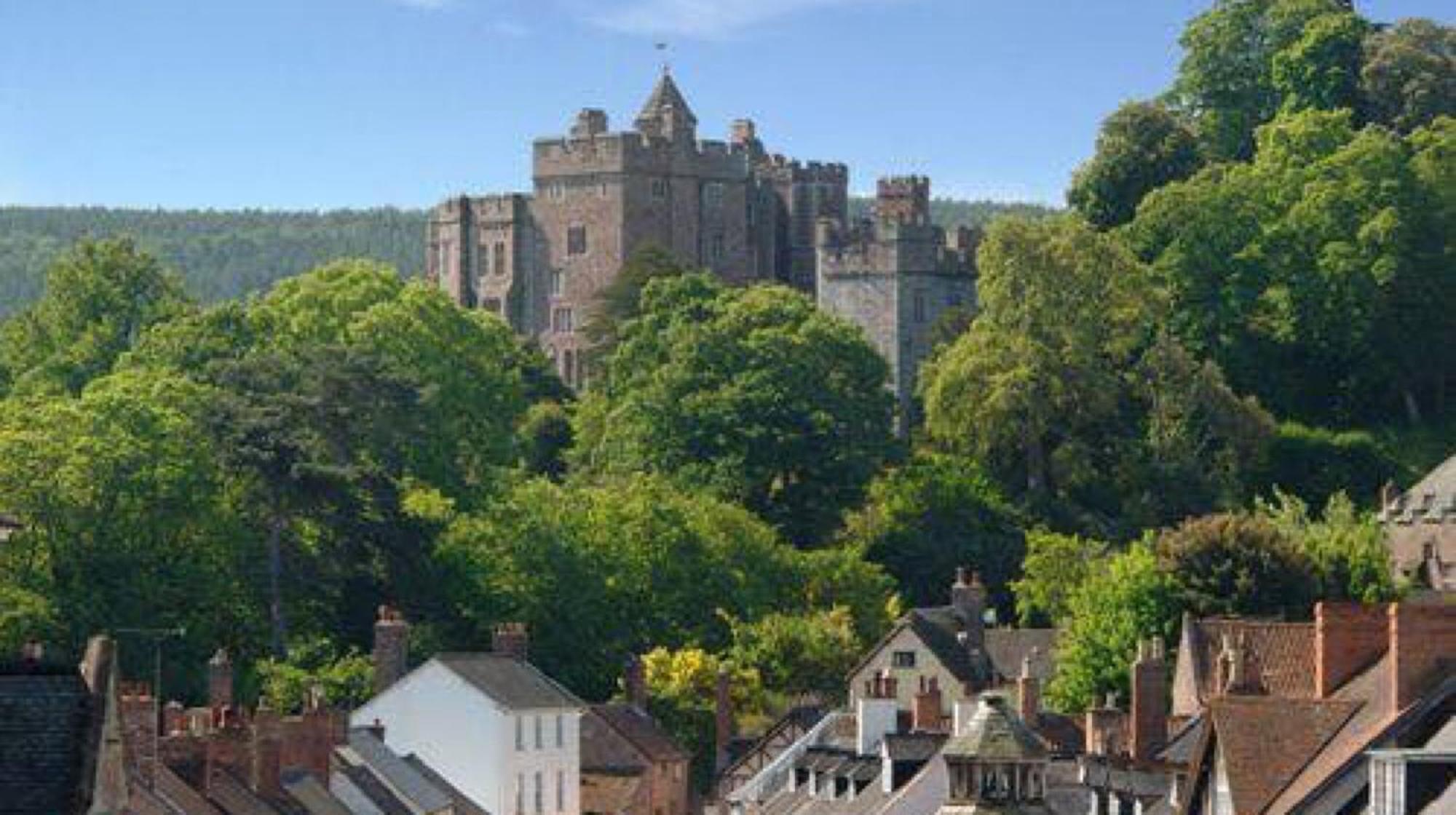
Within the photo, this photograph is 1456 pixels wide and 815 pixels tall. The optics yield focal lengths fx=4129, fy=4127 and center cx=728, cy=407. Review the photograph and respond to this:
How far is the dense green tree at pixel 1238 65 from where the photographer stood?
510 feet

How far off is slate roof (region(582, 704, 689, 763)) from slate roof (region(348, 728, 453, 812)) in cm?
1654

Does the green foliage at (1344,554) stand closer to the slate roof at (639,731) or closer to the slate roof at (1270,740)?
the slate roof at (639,731)

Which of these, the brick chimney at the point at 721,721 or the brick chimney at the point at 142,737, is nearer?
the brick chimney at the point at 142,737

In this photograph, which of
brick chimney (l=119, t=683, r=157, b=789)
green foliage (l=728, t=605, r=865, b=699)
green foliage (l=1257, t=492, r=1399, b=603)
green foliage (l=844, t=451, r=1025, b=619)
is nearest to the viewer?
brick chimney (l=119, t=683, r=157, b=789)

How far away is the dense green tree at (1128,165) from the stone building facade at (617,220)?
15.4 m

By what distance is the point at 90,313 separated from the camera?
5778 inches

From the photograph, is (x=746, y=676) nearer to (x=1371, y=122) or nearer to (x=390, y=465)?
(x=390, y=465)

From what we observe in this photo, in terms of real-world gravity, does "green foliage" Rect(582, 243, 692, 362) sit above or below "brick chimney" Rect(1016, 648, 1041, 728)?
above

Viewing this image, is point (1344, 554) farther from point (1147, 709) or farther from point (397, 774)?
point (1147, 709)

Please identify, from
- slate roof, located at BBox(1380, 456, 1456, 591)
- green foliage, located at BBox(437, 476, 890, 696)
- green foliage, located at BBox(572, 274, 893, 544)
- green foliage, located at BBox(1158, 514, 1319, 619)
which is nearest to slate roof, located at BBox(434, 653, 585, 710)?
green foliage, located at BBox(1158, 514, 1319, 619)

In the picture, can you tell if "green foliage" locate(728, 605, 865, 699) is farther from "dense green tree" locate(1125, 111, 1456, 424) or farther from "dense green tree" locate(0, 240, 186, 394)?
"dense green tree" locate(0, 240, 186, 394)

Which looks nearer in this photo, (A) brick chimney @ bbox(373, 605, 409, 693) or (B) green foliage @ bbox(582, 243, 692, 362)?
(A) brick chimney @ bbox(373, 605, 409, 693)

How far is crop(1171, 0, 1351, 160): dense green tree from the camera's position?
156 m

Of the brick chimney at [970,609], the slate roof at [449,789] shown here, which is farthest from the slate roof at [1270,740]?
the brick chimney at [970,609]
